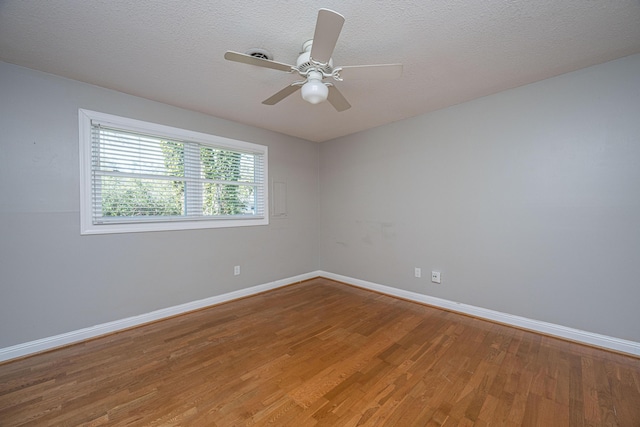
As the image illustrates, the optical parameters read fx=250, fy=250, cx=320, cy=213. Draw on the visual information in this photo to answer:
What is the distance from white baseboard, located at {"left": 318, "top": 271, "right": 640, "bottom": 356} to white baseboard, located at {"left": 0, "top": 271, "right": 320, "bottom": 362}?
2092 millimetres

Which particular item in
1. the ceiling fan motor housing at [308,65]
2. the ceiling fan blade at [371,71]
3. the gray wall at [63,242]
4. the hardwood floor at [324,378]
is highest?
the ceiling fan motor housing at [308,65]

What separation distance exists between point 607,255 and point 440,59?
85.9 inches

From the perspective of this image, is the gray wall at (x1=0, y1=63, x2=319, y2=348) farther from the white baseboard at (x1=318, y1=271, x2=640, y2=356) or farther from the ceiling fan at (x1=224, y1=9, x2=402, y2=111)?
the white baseboard at (x1=318, y1=271, x2=640, y2=356)

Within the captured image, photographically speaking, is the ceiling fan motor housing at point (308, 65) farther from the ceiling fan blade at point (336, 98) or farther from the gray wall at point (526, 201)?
the gray wall at point (526, 201)

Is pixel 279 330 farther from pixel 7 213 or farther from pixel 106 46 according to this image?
pixel 106 46

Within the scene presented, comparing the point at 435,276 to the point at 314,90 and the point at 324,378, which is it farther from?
the point at 314,90

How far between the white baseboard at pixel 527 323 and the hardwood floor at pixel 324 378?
9 cm

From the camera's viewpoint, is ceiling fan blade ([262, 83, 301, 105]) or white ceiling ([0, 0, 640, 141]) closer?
white ceiling ([0, 0, 640, 141])

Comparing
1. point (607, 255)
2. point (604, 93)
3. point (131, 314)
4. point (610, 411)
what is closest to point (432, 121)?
point (604, 93)

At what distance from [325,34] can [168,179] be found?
7.97 ft

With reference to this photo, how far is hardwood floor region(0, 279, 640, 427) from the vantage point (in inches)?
58.6

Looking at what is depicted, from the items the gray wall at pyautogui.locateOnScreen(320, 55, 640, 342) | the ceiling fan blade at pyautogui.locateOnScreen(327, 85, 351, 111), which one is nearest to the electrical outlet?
the gray wall at pyautogui.locateOnScreen(320, 55, 640, 342)

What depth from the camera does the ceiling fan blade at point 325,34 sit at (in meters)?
1.18

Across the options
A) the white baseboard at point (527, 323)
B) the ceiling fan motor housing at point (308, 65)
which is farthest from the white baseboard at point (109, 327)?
the ceiling fan motor housing at point (308, 65)
